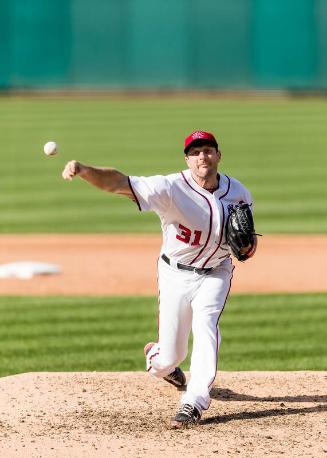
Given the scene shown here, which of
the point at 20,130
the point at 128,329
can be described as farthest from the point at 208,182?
the point at 20,130

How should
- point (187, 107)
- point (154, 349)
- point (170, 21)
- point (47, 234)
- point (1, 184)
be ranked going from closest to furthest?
point (154, 349) < point (47, 234) < point (1, 184) < point (187, 107) < point (170, 21)

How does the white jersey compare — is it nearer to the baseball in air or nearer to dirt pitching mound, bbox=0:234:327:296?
the baseball in air

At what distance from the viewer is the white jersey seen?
588cm

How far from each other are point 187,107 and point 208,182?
26.5m

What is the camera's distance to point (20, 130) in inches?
1065

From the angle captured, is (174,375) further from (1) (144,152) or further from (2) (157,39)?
(2) (157,39)

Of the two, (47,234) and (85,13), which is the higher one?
(85,13)

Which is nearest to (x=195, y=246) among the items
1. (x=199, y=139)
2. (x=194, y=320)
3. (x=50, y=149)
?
(x=194, y=320)

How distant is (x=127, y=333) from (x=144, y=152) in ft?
44.7

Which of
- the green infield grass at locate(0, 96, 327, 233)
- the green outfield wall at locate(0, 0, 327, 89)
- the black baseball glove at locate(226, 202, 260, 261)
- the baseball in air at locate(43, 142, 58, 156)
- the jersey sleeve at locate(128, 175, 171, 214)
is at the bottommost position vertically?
the green infield grass at locate(0, 96, 327, 233)

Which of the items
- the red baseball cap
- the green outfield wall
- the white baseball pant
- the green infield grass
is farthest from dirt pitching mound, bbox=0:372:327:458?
the green outfield wall

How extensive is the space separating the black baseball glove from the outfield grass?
205 centimetres

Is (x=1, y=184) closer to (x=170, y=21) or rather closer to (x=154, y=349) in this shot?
(x=154, y=349)

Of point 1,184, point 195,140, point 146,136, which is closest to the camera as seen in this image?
point 195,140
